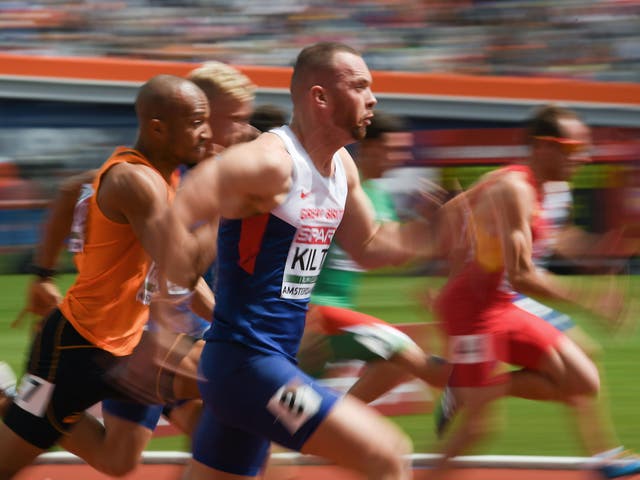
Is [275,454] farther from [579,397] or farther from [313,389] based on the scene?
[313,389]

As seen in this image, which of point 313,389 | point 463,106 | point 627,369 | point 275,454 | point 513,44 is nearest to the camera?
point 313,389

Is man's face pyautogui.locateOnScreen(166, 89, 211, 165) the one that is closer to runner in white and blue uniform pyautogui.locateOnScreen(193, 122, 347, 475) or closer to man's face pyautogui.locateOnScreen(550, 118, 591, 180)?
runner in white and blue uniform pyautogui.locateOnScreen(193, 122, 347, 475)

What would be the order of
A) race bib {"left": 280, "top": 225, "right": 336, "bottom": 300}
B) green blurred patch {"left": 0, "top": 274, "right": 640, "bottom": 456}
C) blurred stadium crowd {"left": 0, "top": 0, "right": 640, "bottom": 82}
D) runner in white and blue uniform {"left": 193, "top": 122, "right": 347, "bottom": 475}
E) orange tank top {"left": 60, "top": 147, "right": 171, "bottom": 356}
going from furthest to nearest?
blurred stadium crowd {"left": 0, "top": 0, "right": 640, "bottom": 82} < green blurred patch {"left": 0, "top": 274, "right": 640, "bottom": 456} < orange tank top {"left": 60, "top": 147, "right": 171, "bottom": 356} < race bib {"left": 280, "top": 225, "right": 336, "bottom": 300} < runner in white and blue uniform {"left": 193, "top": 122, "right": 347, "bottom": 475}

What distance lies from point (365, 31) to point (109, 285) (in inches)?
374

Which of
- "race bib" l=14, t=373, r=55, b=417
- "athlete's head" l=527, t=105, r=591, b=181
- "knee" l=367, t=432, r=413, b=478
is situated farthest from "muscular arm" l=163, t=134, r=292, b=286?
"athlete's head" l=527, t=105, r=591, b=181

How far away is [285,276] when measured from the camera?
12.5 ft

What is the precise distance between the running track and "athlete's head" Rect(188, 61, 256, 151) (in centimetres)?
163

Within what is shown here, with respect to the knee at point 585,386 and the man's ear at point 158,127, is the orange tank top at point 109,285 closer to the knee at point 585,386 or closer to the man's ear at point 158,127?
the man's ear at point 158,127

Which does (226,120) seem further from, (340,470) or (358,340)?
(340,470)

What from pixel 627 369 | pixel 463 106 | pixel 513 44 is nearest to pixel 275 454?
pixel 627 369

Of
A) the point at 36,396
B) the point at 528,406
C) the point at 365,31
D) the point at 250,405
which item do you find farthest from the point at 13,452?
the point at 365,31

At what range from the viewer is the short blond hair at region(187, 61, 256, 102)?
5.32 meters

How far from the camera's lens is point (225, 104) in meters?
5.34

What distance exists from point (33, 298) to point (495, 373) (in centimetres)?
215
